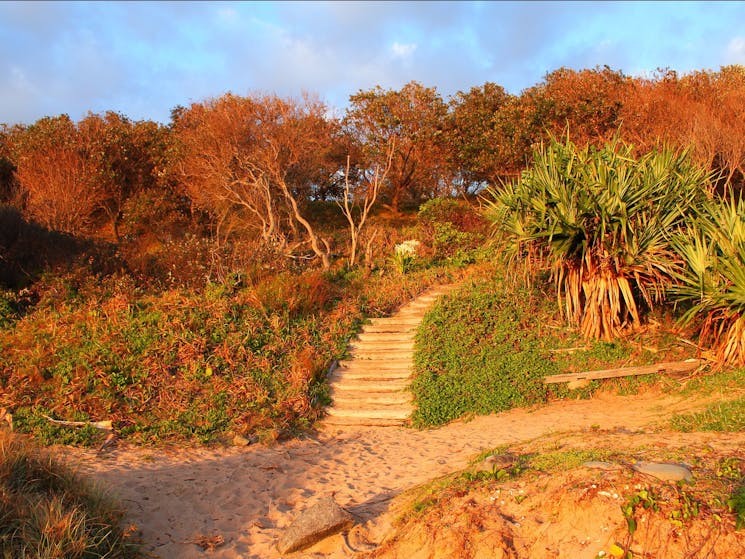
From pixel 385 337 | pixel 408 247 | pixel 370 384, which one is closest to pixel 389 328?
pixel 385 337

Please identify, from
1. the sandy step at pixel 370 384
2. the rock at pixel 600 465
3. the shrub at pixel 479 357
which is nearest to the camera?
the rock at pixel 600 465

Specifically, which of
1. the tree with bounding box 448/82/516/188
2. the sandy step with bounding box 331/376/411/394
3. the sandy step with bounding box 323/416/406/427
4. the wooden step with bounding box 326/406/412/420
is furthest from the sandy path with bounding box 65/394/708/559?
the tree with bounding box 448/82/516/188

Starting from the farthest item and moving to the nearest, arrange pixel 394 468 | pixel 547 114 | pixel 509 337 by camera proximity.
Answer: pixel 547 114
pixel 509 337
pixel 394 468

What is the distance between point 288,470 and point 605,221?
241 inches

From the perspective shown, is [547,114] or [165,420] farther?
[547,114]

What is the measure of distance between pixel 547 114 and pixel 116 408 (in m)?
16.7

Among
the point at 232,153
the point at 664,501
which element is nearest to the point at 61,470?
the point at 664,501

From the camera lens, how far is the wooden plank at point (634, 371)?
931 cm

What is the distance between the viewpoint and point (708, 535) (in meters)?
4.01

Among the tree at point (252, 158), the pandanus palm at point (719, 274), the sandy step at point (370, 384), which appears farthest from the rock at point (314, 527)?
the tree at point (252, 158)

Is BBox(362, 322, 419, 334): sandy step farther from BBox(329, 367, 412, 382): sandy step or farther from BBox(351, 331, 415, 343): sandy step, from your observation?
BBox(329, 367, 412, 382): sandy step

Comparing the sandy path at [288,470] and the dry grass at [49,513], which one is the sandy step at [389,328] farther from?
the dry grass at [49,513]

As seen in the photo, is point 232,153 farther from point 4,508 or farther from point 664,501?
point 664,501

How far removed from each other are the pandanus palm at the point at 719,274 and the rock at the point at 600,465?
4.52m
